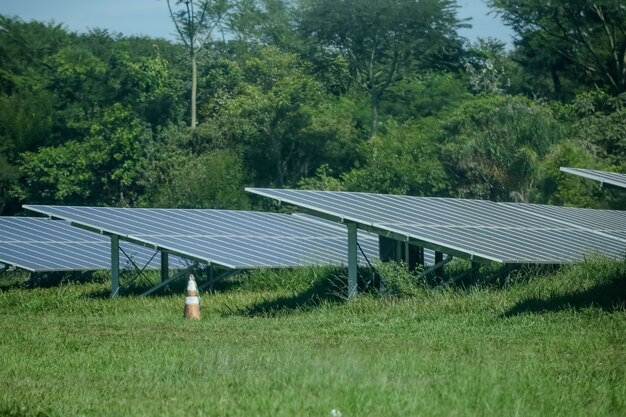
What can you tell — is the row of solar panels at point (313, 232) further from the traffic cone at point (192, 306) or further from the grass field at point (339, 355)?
the traffic cone at point (192, 306)

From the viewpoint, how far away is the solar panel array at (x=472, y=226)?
744 inches

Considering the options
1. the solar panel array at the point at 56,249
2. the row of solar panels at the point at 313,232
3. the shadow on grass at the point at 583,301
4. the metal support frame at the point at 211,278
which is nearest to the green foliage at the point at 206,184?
the solar panel array at the point at 56,249

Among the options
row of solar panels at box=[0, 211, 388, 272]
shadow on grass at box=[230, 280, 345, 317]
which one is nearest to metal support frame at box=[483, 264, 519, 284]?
shadow on grass at box=[230, 280, 345, 317]

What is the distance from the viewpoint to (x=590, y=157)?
4319 centimetres

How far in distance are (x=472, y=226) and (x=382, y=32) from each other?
38.4 metres

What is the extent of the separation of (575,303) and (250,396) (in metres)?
7.12

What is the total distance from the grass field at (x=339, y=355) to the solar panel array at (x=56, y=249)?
6326mm

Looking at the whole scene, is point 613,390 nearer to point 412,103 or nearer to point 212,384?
point 212,384

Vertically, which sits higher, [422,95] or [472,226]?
[422,95]

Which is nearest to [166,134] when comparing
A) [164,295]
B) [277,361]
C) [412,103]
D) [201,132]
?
[201,132]

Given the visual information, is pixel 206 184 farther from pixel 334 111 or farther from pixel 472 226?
pixel 472 226

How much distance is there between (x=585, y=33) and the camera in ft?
177

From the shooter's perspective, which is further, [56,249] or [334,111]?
[334,111]

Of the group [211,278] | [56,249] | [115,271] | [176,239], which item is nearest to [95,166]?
[56,249]
